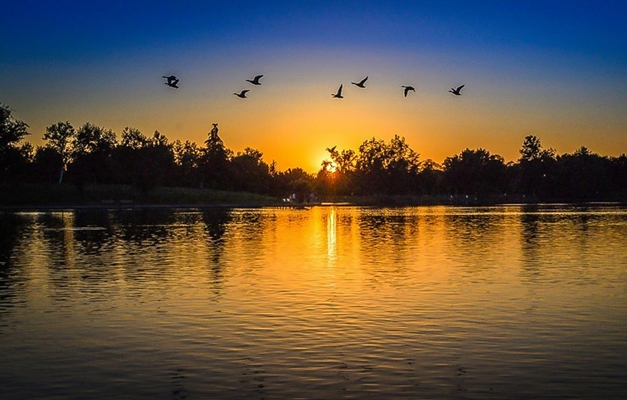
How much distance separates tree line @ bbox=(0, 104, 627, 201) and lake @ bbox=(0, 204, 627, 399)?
10669cm

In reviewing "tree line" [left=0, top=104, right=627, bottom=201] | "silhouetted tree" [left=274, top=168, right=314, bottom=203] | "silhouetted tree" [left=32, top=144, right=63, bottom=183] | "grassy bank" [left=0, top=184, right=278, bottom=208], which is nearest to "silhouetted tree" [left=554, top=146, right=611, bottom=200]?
"tree line" [left=0, top=104, right=627, bottom=201]

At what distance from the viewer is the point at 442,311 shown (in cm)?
1844

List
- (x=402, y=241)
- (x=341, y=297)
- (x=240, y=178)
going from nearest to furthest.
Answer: (x=341, y=297), (x=402, y=241), (x=240, y=178)

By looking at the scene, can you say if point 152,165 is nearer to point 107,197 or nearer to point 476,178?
point 107,197

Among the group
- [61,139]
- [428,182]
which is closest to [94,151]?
[61,139]

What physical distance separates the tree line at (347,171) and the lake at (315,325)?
350 feet

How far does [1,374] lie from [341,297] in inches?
400

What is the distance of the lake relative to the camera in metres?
12.0

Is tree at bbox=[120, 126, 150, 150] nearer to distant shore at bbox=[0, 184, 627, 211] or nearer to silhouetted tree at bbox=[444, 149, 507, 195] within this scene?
distant shore at bbox=[0, 184, 627, 211]

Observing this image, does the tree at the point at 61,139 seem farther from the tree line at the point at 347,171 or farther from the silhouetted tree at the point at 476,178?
the silhouetted tree at the point at 476,178

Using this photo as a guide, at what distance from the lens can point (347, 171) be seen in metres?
193

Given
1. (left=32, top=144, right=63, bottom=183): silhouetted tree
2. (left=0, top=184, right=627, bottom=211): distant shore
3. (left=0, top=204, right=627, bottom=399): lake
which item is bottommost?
(left=0, top=204, right=627, bottom=399): lake

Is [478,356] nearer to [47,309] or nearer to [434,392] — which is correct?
[434,392]

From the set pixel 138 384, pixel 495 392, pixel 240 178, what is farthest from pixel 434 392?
pixel 240 178
